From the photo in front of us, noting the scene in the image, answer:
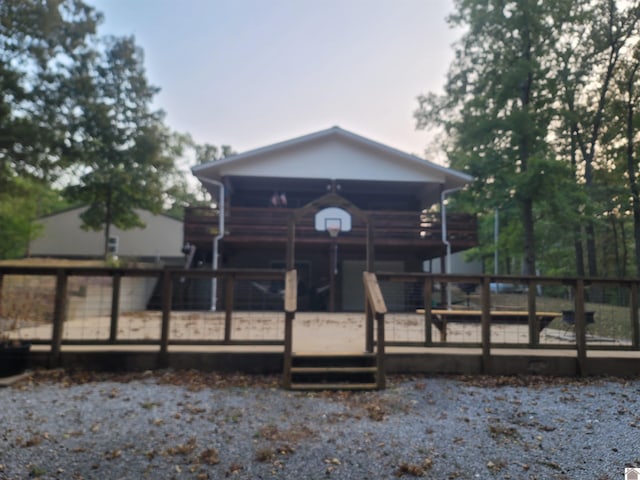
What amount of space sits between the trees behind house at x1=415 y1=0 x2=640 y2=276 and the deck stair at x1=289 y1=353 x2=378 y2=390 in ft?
37.5

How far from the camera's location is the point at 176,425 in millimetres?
3443

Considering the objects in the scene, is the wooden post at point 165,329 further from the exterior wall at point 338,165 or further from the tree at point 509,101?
the tree at point 509,101

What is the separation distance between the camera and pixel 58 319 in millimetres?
4973

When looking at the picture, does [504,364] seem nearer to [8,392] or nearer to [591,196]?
[8,392]

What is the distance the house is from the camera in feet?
42.6

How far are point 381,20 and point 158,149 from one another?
12.8 metres

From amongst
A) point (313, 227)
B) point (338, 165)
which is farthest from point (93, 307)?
point (338, 165)

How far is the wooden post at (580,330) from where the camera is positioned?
5.13 m

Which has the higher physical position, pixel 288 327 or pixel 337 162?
pixel 337 162

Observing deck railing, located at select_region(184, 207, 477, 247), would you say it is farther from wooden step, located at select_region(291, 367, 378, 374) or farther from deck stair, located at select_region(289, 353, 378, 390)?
wooden step, located at select_region(291, 367, 378, 374)

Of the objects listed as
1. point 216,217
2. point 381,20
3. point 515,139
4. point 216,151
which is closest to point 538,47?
point 515,139

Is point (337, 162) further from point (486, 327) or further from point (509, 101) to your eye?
point (486, 327)

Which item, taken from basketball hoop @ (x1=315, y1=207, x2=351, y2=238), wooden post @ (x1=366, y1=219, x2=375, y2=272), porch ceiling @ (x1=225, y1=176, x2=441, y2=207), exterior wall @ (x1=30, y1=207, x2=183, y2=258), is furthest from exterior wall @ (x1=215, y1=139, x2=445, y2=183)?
exterior wall @ (x1=30, y1=207, x2=183, y2=258)

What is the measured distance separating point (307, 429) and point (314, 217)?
9090mm
